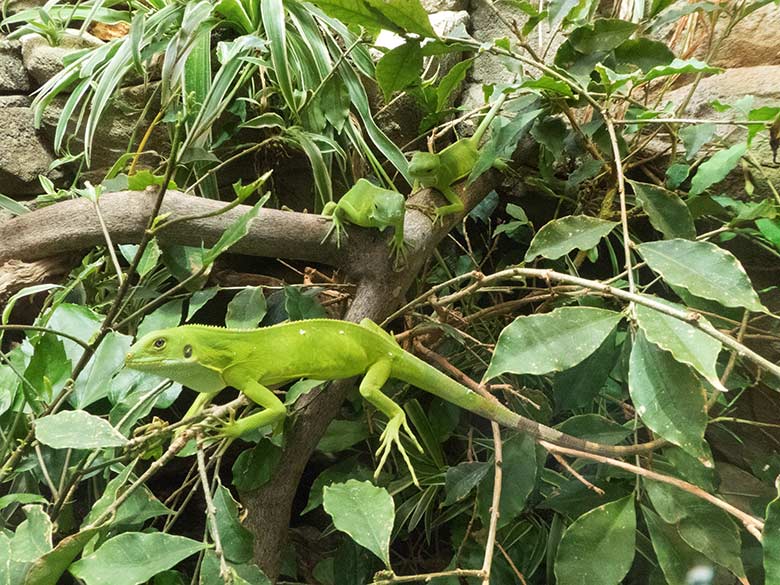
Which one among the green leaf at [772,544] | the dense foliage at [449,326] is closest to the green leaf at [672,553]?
the dense foliage at [449,326]

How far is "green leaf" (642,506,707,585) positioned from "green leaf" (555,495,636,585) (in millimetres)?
79

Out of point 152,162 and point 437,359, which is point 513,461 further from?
point 152,162

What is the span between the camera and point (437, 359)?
63.1 inches

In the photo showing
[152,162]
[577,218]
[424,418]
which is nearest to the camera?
[577,218]

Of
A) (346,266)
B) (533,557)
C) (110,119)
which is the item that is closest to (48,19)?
(110,119)

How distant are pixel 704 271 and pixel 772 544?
1.40ft

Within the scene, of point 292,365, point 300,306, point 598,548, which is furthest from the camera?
point 300,306

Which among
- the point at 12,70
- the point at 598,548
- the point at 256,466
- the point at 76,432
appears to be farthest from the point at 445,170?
the point at 12,70

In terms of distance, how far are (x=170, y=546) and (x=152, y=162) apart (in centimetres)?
179

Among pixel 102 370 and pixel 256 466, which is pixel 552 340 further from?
pixel 102 370

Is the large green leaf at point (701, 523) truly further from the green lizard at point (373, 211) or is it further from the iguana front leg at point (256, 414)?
the green lizard at point (373, 211)

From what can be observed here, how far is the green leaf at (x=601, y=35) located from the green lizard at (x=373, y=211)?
0.62m

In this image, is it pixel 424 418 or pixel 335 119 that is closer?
pixel 424 418

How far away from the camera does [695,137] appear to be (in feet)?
4.92
